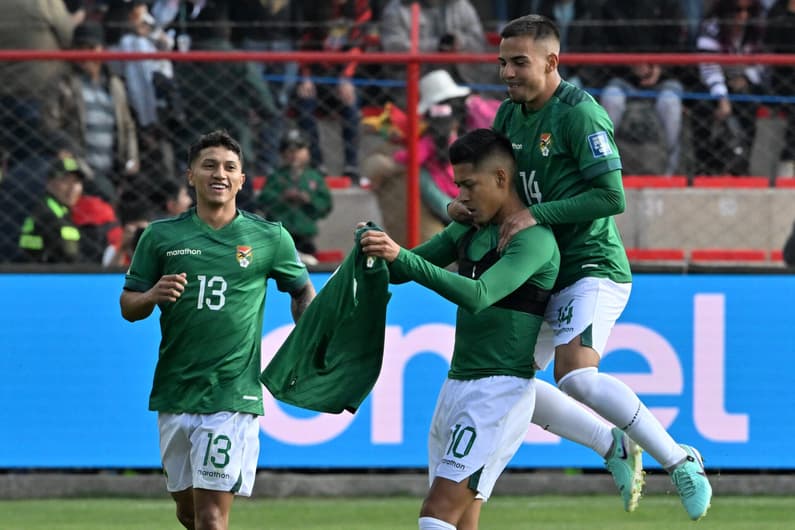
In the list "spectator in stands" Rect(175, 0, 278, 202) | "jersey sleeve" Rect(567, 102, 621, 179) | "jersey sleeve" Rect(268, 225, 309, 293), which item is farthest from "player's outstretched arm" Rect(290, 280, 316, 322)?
"spectator in stands" Rect(175, 0, 278, 202)

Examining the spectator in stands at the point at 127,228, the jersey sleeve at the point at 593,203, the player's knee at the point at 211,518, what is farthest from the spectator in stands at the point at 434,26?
the player's knee at the point at 211,518

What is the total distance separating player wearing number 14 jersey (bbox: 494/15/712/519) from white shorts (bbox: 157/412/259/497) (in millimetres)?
1296

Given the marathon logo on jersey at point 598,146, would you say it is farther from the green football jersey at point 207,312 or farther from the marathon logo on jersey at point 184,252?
the marathon logo on jersey at point 184,252

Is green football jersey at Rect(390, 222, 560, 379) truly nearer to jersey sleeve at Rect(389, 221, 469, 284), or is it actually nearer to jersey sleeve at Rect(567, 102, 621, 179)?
jersey sleeve at Rect(389, 221, 469, 284)

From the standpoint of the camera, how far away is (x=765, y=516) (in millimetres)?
8992

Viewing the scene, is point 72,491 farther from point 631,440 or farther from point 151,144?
point 631,440

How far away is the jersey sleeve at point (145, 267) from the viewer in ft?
20.8

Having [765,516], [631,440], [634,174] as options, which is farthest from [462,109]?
[631,440]

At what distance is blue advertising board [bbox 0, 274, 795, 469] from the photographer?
981 cm

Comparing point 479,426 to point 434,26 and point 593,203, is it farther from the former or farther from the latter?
point 434,26

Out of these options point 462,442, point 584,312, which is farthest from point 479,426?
point 584,312

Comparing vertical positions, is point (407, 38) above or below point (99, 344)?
above

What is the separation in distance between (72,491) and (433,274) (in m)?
5.17

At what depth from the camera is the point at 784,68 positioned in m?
11.3
